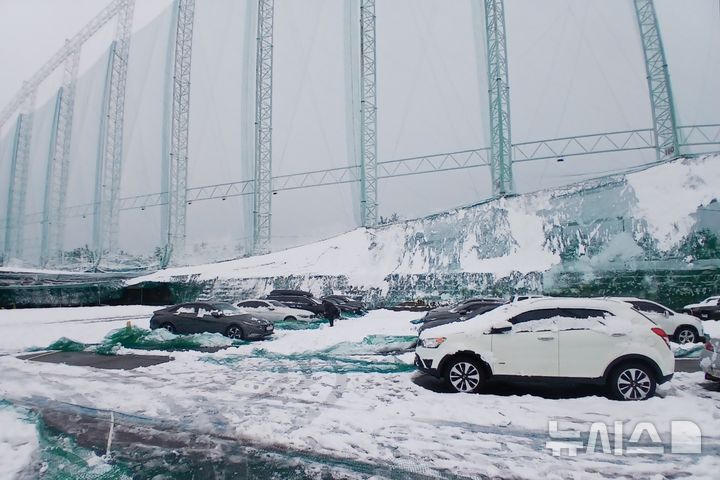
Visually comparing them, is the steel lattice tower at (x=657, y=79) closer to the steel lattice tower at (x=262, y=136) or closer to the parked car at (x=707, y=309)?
the parked car at (x=707, y=309)

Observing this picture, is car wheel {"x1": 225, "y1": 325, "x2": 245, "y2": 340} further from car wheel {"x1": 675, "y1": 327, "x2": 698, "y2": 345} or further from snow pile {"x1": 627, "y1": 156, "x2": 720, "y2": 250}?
snow pile {"x1": 627, "y1": 156, "x2": 720, "y2": 250}

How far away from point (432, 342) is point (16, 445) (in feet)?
17.5

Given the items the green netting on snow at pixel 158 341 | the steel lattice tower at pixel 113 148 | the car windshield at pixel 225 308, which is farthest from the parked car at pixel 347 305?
the steel lattice tower at pixel 113 148

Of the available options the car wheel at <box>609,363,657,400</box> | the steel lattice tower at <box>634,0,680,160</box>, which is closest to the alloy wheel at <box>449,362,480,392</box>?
the car wheel at <box>609,363,657,400</box>

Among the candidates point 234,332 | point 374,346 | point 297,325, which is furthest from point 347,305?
point 374,346

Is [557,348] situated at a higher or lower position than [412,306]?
higher

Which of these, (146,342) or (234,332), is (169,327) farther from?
(234,332)

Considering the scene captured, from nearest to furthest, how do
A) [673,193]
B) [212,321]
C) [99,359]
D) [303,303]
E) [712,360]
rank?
[712,360], [99,359], [212,321], [673,193], [303,303]

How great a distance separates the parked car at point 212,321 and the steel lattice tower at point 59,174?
44663 millimetres

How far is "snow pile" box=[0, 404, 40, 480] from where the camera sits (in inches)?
152

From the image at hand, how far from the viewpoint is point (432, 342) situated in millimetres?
6707

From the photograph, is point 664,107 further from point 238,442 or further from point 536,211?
point 238,442

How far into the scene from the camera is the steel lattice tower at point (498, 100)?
2508 centimetres

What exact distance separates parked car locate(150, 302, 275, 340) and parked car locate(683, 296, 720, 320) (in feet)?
53.7
